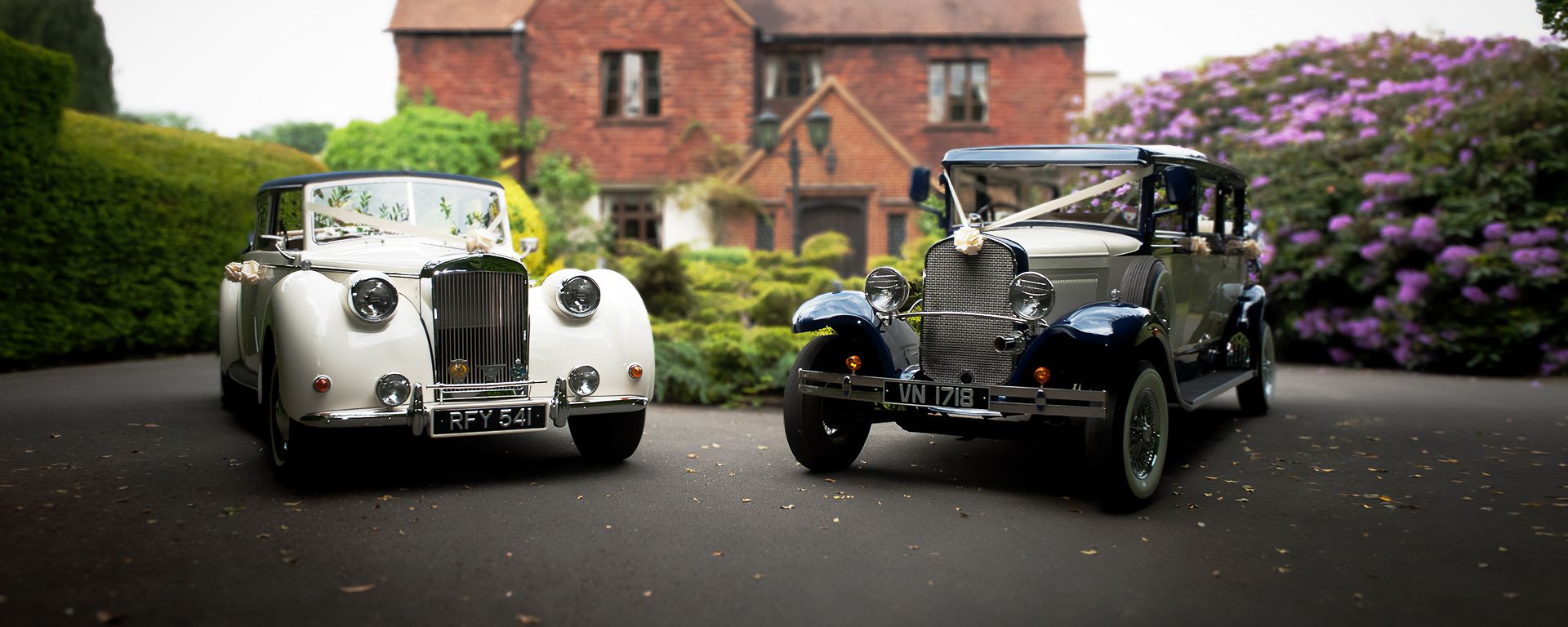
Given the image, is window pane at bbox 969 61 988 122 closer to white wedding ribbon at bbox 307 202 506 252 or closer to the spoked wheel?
white wedding ribbon at bbox 307 202 506 252

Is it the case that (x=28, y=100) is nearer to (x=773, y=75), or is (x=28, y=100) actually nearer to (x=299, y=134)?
(x=773, y=75)

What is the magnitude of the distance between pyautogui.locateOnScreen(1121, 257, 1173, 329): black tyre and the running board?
0.48 meters

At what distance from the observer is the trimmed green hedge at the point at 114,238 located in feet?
35.4

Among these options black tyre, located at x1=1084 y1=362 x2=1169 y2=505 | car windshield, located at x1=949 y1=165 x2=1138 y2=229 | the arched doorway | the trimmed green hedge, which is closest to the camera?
black tyre, located at x1=1084 y1=362 x2=1169 y2=505

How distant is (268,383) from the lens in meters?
6.06

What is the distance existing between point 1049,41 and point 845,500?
21451 mm

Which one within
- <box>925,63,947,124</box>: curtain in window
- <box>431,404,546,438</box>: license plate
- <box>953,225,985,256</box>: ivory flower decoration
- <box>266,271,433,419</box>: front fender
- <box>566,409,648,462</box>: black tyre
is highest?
<box>925,63,947,124</box>: curtain in window

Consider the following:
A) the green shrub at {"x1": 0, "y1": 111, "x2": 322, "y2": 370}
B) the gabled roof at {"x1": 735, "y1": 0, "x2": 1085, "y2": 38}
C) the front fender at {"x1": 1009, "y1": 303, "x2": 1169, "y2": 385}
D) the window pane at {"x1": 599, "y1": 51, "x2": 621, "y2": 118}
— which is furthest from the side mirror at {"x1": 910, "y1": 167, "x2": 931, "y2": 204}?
the gabled roof at {"x1": 735, "y1": 0, "x2": 1085, "y2": 38}

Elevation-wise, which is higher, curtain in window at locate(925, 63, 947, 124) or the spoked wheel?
curtain in window at locate(925, 63, 947, 124)

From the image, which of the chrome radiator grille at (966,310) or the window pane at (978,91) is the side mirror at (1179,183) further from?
the window pane at (978,91)

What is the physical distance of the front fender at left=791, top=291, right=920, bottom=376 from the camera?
605cm

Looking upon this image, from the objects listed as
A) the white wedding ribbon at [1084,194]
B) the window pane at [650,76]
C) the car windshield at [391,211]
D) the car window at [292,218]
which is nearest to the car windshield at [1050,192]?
the white wedding ribbon at [1084,194]

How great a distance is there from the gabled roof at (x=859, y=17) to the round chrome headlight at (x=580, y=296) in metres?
19.2

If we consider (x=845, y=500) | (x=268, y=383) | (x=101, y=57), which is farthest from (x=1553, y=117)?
(x=101, y=57)
